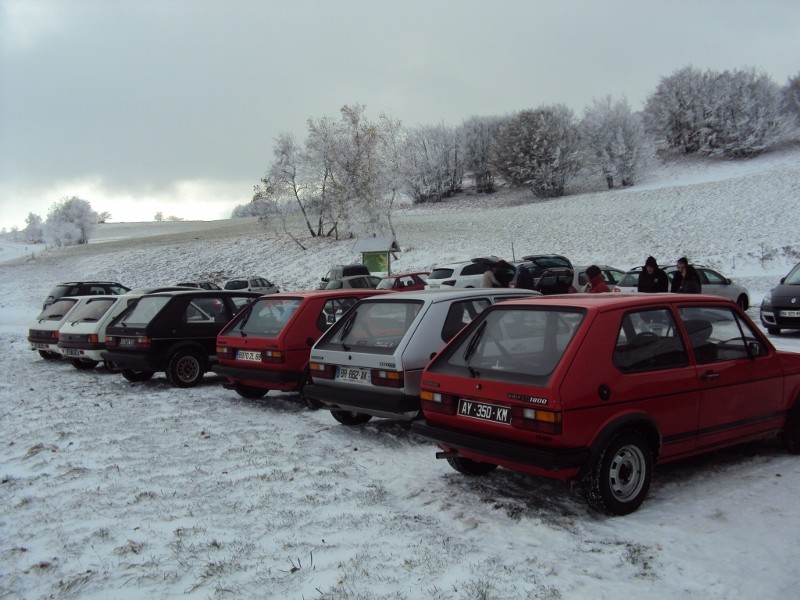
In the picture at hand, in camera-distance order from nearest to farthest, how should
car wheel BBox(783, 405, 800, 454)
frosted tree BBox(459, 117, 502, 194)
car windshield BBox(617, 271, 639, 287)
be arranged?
1. car wheel BBox(783, 405, 800, 454)
2. car windshield BBox(617, 271, 639, 287)
3. frosted tree BBox(459, 117, 502, 194)

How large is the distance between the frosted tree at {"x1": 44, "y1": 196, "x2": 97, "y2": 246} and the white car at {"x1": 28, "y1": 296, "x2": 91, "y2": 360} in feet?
253

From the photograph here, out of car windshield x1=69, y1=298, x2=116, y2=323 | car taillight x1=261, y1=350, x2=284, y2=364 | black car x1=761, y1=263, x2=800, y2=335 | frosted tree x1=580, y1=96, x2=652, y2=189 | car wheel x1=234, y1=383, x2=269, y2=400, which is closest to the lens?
car taillight x1=261, y1=350, x2=284, y2=364

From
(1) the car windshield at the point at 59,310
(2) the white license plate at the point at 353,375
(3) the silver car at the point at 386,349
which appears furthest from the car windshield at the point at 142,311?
(2) the white license plate at the point at 353,375

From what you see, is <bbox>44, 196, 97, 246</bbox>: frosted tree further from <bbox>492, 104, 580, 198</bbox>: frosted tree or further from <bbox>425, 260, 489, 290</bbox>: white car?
<bbox>425, 260, 489, 290</bbox>: white car

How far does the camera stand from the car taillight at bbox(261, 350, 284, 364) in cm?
816

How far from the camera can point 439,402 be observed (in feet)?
16.8

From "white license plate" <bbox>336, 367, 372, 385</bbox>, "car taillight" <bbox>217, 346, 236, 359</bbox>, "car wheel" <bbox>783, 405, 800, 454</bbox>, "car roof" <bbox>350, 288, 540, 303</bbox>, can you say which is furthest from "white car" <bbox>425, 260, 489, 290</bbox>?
"car wheel" <bbox>783, 405, 800, 454</bbox>

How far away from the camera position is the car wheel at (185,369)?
10.2 m

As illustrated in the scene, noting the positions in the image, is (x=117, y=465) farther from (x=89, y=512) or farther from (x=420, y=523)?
(x=420, y=523)

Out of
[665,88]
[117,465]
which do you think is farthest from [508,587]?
[665,88]

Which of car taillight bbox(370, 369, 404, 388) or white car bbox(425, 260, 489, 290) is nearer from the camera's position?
car taillight bbox(370, 369, 404, 388)

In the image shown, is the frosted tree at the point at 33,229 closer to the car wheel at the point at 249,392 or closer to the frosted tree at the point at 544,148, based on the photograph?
the frosted tree at the point at 544,148

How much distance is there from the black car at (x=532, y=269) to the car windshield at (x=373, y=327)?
955cm

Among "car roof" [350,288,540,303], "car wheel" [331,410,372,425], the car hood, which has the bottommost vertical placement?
"car wheel" [331,410,372,425]
